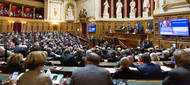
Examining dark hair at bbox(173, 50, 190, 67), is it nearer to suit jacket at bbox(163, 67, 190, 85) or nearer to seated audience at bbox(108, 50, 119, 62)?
suit jacket at bbox(163, 67, 190, 85)

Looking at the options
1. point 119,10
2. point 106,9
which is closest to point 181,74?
point 119,10

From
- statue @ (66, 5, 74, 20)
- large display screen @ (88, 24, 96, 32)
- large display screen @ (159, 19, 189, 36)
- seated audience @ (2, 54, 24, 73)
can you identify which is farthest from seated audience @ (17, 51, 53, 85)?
statue @ (66, 5, 74, 20)

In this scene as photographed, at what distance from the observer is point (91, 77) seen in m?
1.70

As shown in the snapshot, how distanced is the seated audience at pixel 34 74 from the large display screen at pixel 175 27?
33.2ft

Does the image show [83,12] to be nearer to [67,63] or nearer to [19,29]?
[19,29]

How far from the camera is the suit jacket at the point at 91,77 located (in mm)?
1691

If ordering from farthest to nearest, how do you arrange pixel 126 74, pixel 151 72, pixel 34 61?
pixel 151 72 < pixel 126 74 < pixel 34 61

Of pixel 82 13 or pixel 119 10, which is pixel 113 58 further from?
pixel 82 13

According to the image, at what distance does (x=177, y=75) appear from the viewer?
5.79 feet

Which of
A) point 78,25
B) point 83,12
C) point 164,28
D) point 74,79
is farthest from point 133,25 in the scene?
point 74,79

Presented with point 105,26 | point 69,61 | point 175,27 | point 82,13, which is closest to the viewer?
point 69,61

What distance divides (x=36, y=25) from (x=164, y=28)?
64.7 feet

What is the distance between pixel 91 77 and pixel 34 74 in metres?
0.81

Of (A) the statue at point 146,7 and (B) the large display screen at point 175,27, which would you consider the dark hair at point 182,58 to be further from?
(A) the statue at point 146,7
